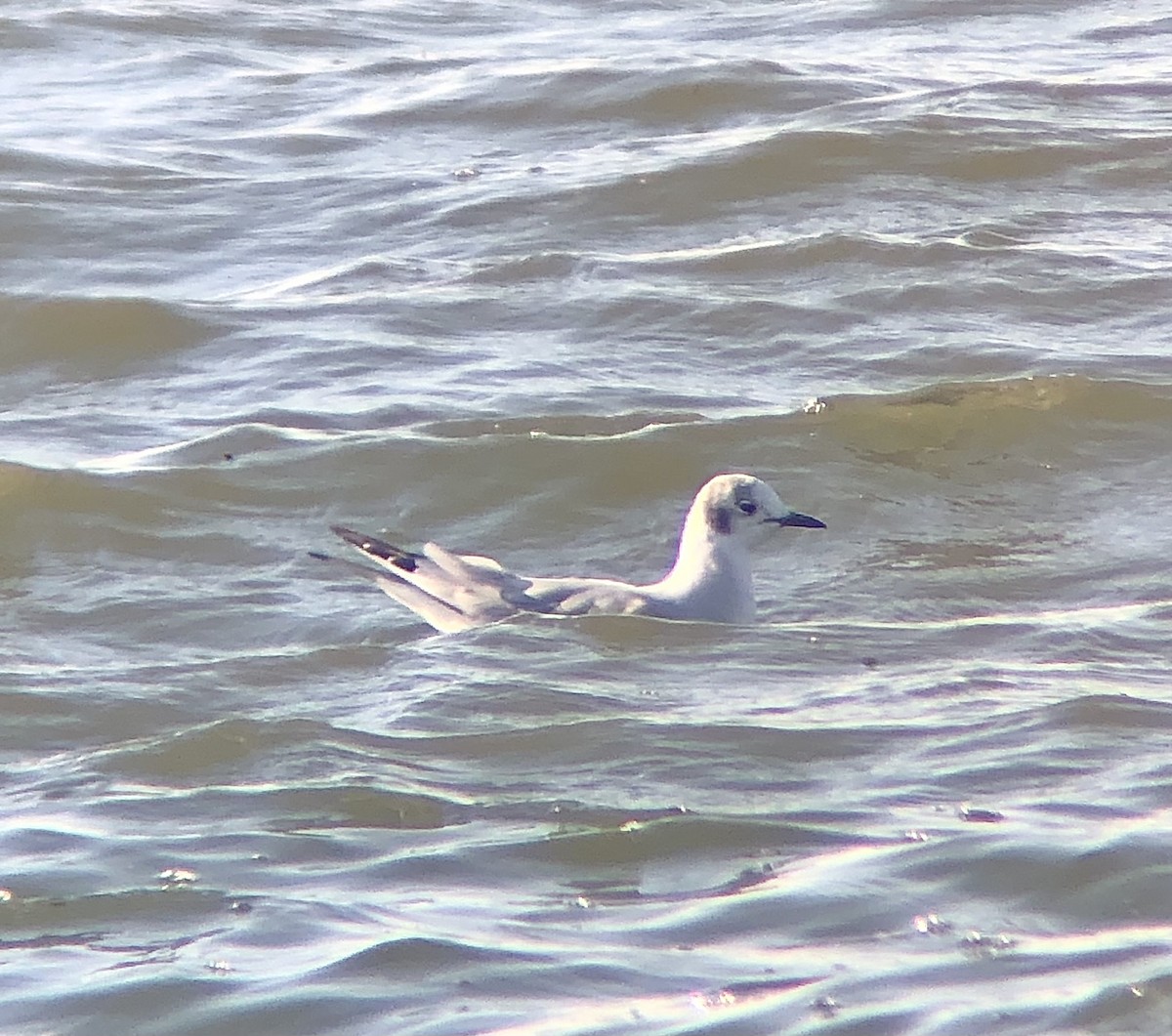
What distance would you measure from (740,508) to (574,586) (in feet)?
2.22

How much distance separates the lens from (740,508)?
7.65m

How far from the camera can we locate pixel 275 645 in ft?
23.6

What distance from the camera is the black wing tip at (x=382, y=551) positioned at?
7.32m

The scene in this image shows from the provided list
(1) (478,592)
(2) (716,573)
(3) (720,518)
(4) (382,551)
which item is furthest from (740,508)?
(4) (382,551)

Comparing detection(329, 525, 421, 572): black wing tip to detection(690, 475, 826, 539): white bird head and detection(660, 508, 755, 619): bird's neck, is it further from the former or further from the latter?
detection(690, 475, 826, 539): white bird head

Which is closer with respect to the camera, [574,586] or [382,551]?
[574,586]

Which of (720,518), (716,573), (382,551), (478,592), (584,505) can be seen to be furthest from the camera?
(584,505)

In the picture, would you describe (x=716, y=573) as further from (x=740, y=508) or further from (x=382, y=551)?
(x=382, y=551)

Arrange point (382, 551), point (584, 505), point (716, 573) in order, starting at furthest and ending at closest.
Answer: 1. point (584, 505)
2. point (382, 551)
3. point (716, 573)

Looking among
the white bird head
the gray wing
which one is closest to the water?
the gray wing

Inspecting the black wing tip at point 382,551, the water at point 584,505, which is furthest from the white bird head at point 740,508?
the black wing tip at point 382,551

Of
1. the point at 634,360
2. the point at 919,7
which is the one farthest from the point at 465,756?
the point at 919,7

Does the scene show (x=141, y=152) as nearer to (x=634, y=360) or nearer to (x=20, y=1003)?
(x=634, y=360)

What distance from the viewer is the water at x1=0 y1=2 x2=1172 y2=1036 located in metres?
4.88
